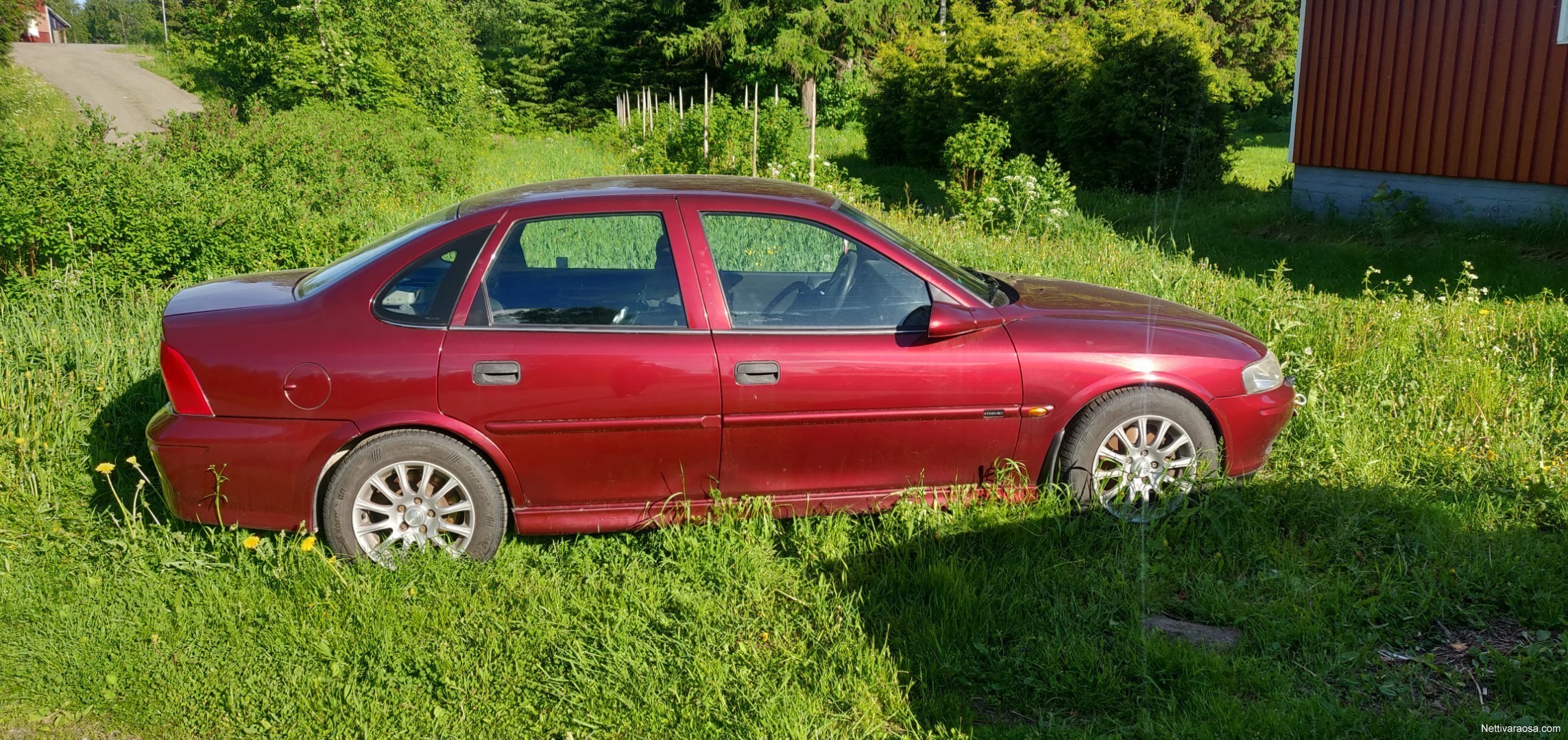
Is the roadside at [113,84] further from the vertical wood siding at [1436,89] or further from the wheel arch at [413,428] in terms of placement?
the wheel arch at [413,428]

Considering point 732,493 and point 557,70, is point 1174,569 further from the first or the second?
point 557,70

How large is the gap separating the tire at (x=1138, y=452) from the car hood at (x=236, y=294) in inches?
127

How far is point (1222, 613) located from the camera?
4012 millimetres

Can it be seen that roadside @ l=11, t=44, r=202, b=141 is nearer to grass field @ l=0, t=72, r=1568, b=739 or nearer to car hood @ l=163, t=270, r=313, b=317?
car hood @ l=163, t=270, r=313, b=317

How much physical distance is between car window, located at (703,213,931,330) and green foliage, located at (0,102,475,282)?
5.05 m

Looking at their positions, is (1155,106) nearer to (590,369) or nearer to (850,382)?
(850,382)

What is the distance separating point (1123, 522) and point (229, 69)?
28.1 meters

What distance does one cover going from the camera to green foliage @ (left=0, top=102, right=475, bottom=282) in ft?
24.8

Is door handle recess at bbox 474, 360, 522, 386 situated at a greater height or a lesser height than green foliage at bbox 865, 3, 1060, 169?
lesser

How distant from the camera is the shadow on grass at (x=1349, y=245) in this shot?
10.6m

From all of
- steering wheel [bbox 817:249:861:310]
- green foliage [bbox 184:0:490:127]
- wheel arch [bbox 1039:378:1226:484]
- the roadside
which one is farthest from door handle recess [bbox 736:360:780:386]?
the roadside

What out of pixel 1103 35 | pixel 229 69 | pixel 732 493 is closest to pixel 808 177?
pixel 1103 35

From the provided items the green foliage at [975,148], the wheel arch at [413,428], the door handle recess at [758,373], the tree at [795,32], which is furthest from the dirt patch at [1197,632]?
the tree at [795,32]

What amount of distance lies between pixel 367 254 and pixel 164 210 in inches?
178
